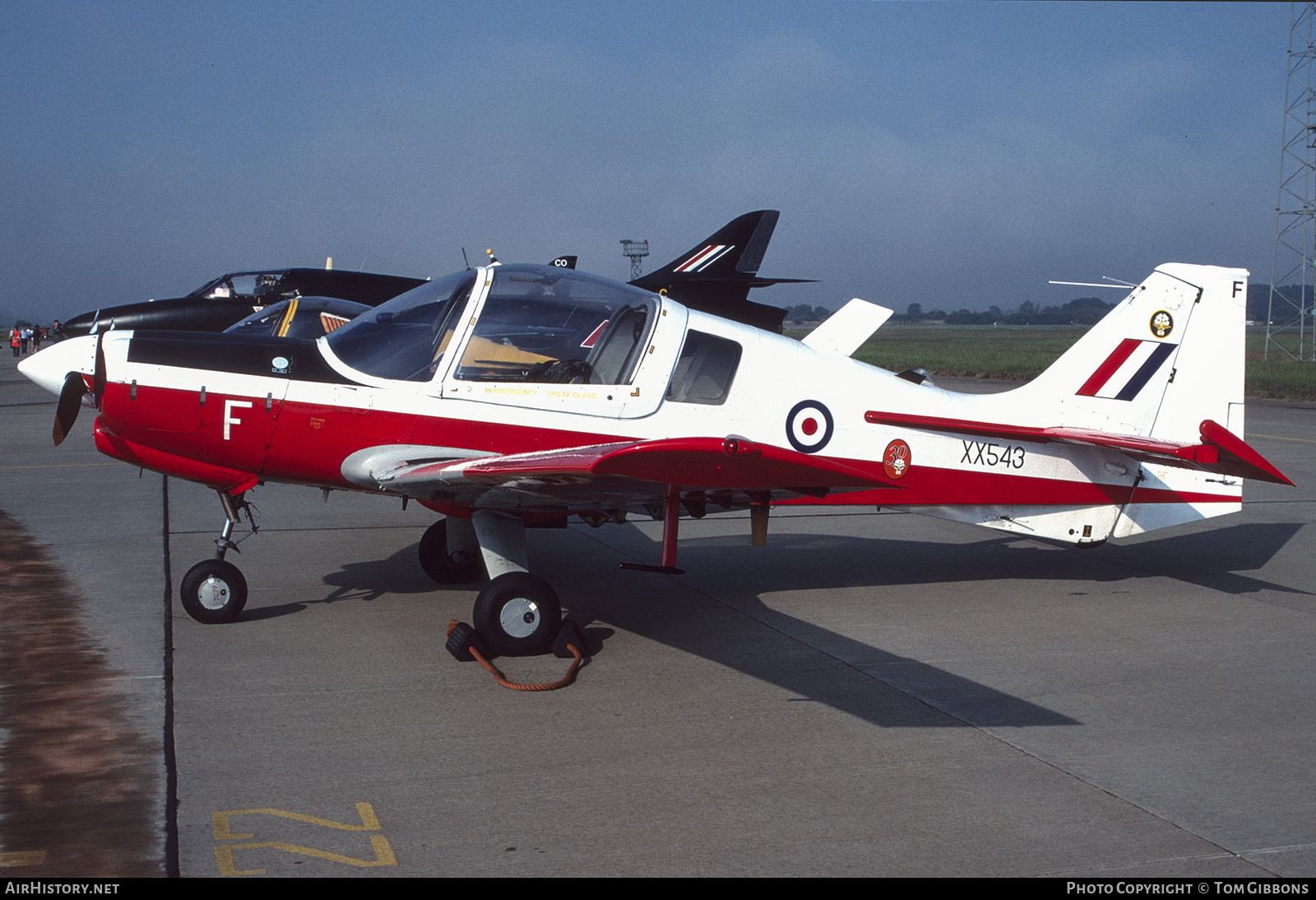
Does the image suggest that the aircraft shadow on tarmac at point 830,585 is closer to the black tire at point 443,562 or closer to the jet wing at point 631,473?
the black tire at point 443,562

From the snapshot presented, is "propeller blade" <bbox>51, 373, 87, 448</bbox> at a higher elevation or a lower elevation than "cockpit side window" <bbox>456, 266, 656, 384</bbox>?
lower

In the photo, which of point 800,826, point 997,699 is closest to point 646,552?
point 997,699

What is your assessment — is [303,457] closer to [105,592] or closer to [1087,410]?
[105,592]

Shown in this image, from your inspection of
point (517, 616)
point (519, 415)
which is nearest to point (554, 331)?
point (519, 415)

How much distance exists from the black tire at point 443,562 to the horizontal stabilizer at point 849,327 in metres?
3.15

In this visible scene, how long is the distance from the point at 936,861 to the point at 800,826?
1.68 feet

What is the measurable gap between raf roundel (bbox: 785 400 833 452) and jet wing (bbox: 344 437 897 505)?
1.19 meters

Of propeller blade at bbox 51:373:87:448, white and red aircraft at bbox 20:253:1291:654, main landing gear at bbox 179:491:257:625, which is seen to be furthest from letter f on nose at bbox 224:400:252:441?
main landing gear at bbox 179:491:257:625

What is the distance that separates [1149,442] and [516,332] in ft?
14.6

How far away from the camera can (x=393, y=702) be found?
5.24m

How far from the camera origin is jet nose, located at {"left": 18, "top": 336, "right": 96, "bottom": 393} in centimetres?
615

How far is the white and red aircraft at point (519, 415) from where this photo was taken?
19.9 feet

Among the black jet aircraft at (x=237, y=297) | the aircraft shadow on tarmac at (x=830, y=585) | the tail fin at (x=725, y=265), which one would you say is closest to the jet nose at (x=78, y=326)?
the black jet aircraft at (x=237, y=297)

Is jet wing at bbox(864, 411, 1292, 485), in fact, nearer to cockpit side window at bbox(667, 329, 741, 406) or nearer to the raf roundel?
the raf roundel
